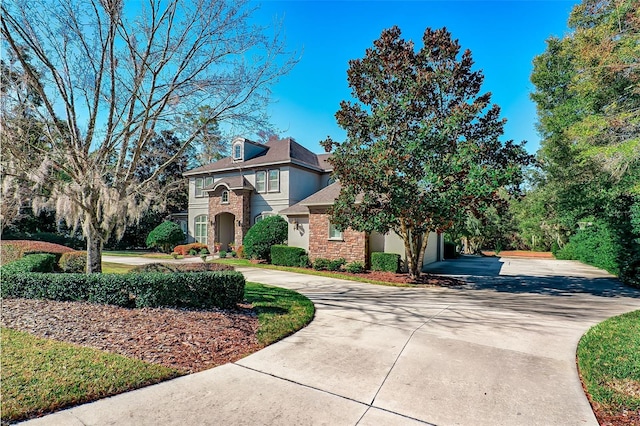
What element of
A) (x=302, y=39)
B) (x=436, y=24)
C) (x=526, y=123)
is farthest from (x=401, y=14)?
(x=526, y=123)

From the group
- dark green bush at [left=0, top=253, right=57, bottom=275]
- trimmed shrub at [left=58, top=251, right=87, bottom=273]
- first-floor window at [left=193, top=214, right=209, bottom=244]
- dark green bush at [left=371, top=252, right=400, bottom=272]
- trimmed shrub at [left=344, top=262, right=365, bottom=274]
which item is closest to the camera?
dark green bush at [left=0, top=253, right=57, bottom=275]

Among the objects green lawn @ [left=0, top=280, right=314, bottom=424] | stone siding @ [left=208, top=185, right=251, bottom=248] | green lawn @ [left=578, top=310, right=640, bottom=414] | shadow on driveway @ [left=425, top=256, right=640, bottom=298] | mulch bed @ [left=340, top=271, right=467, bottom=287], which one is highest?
stone siding @ [left=208, top=185, right=251, bottom=248]

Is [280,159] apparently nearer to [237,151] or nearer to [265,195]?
[265,195]

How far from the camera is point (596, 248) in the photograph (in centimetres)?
1783

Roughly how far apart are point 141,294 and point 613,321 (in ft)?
30.9

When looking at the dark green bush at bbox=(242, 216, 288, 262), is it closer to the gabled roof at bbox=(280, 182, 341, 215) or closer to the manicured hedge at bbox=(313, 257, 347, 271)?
the gabled roof at bbox=(280, 182, 341, 215)

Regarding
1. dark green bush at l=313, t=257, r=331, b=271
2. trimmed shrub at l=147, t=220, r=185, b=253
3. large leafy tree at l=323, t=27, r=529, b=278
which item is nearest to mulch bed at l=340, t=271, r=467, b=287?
dark green bush at l=313, t=257, r=331, b=271

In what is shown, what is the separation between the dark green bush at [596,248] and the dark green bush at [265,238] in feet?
49.4

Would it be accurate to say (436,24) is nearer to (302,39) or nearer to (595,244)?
(302,39)

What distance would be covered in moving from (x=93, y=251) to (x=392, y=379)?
25.8ft

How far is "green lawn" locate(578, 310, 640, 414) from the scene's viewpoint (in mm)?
3607

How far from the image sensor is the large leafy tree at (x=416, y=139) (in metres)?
10.4

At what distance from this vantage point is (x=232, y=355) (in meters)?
4.74

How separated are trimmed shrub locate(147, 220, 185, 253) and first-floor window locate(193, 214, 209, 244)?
1309 mm
